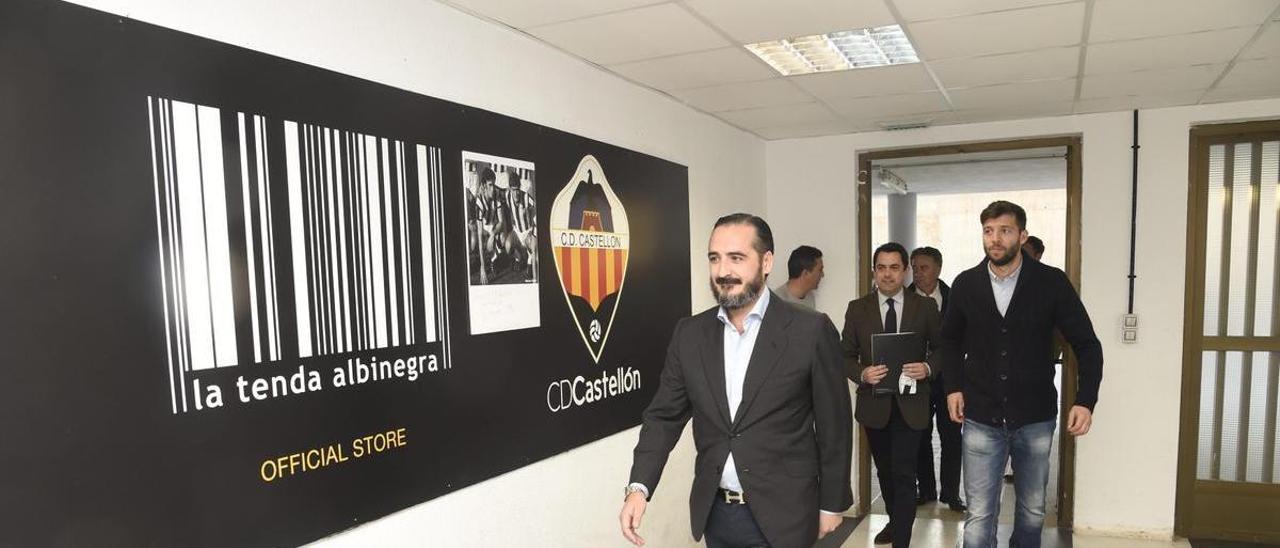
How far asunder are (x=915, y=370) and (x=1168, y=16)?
183 centimetres

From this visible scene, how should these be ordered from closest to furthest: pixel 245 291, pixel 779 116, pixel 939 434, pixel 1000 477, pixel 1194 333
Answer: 1. pixel 245 291
2. pixel 1000 477
3. pixel 1194 333
4. pixel 779 116
5. pixel 939 434

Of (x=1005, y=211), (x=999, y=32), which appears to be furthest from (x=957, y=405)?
(x=999, y=32)

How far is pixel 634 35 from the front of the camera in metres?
2.87

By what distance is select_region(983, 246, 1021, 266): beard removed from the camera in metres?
3.15

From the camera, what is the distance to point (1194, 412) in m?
4.45

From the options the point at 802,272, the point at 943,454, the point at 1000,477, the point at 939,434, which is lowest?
the point at 943,454

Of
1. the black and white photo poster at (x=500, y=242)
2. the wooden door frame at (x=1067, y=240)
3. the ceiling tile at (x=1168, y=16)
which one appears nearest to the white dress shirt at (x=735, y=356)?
the black and white photo poster at (x=500, y=242)

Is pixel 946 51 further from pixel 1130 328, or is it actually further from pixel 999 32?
pixel 1130 328

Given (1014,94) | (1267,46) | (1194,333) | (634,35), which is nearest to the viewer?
(634,35)

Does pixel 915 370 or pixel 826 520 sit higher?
pixel 915 370

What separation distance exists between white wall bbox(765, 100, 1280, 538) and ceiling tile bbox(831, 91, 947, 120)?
2.92ft

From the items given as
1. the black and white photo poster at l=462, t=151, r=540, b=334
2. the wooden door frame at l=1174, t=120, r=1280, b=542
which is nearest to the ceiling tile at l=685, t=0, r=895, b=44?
the black and white photo poster at l=462, t=151, r=540, b=334

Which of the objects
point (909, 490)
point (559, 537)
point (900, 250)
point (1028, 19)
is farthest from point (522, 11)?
point (909, 490)

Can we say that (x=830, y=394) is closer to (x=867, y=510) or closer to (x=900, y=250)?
(x=900, y=250)
